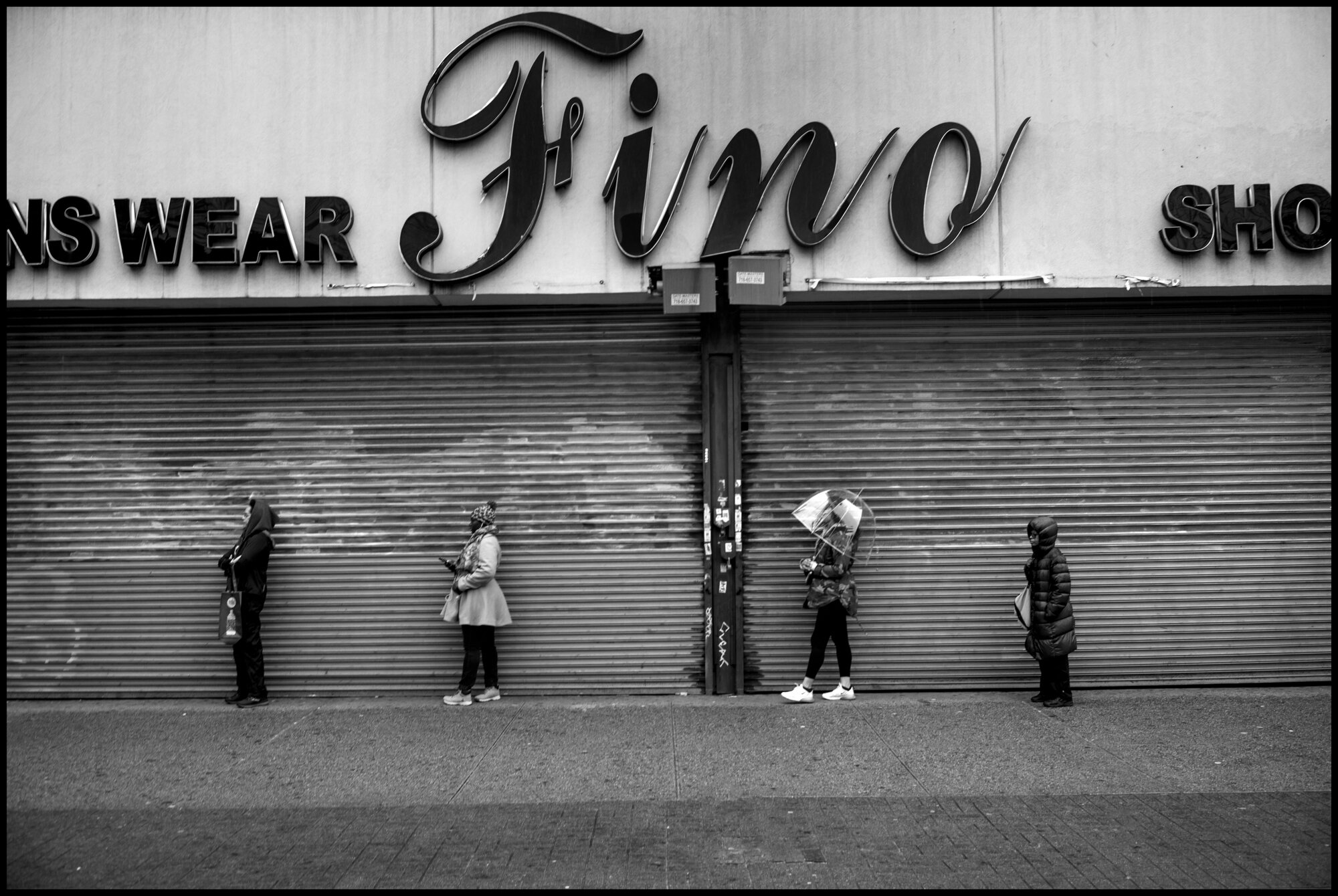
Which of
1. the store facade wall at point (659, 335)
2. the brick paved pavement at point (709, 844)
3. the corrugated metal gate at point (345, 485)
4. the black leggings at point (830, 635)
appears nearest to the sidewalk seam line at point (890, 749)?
the brick paved pavement at point (709, 844)

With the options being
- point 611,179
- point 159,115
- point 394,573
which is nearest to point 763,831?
point 394,573

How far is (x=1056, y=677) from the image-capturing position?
819 cm

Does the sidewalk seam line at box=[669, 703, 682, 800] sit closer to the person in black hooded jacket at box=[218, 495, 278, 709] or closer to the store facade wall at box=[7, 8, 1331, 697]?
the store facade wall at box=[7, 8, 1331, 697]

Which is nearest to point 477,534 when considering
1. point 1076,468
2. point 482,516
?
point 482,516

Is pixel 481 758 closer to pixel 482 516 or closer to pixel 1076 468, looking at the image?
pixel 482 516

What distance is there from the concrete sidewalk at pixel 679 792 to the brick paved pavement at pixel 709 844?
0.06ft

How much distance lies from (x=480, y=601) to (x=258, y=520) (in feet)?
6.54

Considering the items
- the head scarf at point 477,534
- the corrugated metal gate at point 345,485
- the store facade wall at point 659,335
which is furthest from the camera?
the corrugated metal gate at point 345,485

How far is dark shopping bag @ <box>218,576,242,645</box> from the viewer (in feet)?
27.1

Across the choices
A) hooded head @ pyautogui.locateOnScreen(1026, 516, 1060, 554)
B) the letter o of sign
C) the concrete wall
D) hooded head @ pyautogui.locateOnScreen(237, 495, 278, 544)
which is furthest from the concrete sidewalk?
the letter o of sign

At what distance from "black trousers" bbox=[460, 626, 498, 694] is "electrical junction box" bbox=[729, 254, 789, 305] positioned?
346cm

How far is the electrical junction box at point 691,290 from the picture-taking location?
8.34 m

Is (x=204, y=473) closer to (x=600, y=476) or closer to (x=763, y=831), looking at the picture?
(x=600, y=476)

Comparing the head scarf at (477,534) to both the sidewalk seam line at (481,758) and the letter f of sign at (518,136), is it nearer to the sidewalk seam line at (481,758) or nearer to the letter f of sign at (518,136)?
the sidewalk seam line at (481,758)
